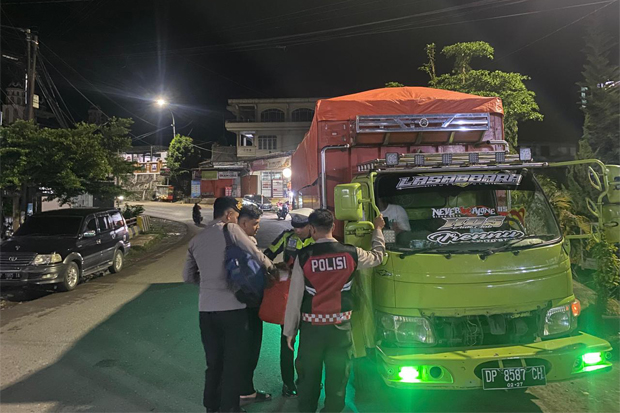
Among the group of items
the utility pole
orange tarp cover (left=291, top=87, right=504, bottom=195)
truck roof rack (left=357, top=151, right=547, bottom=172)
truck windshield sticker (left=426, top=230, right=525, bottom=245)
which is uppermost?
the utility pole

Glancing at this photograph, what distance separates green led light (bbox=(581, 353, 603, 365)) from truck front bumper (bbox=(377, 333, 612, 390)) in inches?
0.7

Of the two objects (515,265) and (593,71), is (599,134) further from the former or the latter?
(515,265)

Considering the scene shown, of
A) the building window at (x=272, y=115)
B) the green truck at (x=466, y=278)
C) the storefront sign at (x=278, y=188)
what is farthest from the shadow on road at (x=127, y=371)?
the building window at (x=272, y=115)

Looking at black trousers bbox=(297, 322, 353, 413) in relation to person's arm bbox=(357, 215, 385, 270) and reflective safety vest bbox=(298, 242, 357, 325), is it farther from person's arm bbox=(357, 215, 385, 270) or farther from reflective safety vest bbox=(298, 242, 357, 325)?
person's arm bbox=(357, 215, 385, 270)

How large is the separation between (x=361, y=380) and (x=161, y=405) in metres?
1.90

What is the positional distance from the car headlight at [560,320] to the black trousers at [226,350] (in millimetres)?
2520

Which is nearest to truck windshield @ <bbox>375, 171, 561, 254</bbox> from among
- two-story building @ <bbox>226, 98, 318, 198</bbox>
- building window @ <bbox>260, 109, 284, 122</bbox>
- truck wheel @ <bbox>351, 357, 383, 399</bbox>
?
truck wheel @ <bbox>351, 357, 383, 399</bbox>

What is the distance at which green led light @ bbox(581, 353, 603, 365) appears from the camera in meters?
3.14

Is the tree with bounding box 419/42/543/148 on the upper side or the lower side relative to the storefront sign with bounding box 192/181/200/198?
upper

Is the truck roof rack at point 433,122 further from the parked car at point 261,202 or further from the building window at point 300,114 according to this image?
the building window at point 300,114

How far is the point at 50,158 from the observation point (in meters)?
10.5

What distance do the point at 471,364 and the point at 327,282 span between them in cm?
125

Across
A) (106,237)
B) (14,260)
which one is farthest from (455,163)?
(106,237)

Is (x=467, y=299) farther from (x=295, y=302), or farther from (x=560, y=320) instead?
(x=295, y=302)
